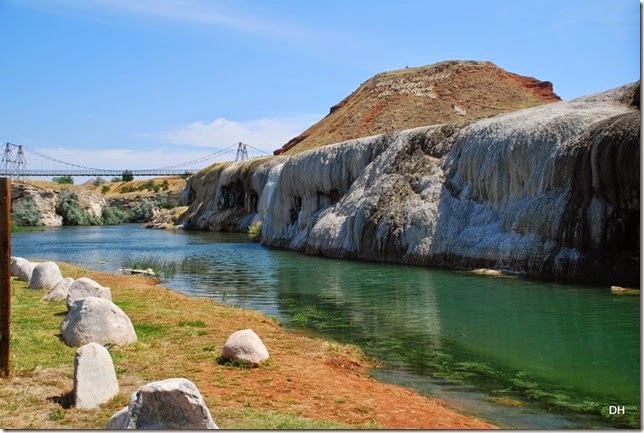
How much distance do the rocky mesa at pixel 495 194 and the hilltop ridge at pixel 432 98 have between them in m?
43.5

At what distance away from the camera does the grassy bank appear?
947 centimetres

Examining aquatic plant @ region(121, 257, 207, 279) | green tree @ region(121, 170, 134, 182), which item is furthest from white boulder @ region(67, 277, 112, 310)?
green tree @ region(121, 170, 134, 182)

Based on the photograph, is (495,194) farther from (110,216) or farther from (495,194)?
(110,216)

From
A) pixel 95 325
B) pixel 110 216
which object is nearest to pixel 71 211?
pixel 110 216

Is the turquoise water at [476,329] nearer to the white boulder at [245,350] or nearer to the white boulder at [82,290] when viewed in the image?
the white boulder at [245,350]

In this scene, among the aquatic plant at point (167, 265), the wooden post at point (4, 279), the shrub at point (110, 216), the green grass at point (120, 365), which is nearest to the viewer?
the green grass at point (120, 365)

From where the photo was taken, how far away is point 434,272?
32906 mm

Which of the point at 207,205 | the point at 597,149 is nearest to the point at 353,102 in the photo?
the point at 207,205

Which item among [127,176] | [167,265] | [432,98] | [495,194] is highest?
[432,98]

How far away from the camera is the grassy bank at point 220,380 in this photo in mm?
9469

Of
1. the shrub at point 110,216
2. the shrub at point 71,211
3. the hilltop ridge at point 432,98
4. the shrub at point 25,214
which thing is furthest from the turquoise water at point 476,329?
the shrub at point 110,216

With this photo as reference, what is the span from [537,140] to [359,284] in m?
11.6

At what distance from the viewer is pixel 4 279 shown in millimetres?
11078

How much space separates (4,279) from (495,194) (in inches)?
1093
